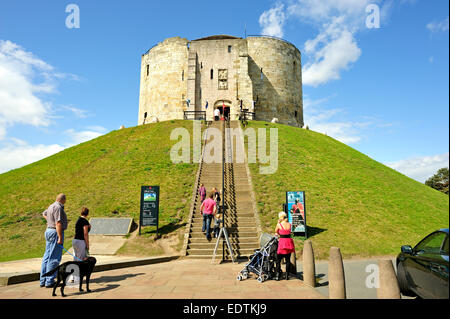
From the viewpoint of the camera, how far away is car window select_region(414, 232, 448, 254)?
486cm

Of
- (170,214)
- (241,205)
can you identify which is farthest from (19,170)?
(241,205)

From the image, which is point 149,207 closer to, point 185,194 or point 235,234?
point 185,194

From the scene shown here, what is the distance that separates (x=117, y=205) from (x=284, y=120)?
3216 cm

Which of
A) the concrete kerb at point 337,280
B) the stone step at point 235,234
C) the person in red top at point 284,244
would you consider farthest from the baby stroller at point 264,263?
the stone step at point 235,234

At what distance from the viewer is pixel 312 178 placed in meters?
18.5

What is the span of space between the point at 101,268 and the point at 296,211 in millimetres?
8310

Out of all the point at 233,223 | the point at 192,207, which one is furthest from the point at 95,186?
the point at 233,223

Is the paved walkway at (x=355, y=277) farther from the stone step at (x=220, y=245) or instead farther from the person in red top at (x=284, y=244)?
the stone step at (x=220, y=245)

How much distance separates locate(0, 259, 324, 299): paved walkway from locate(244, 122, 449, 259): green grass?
5.04 metres

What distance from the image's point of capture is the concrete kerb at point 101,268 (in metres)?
6.94

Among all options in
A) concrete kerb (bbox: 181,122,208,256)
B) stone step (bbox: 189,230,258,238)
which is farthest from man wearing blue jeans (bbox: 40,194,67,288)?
stone step (bbox: 189,230,258,238)

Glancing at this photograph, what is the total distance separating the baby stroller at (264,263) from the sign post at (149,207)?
5964 mm

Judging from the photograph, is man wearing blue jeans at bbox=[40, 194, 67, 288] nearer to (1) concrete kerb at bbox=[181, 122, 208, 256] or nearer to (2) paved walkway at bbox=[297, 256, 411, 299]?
(1) concrete kerb at bbox=[181, 122, 208, 256]
